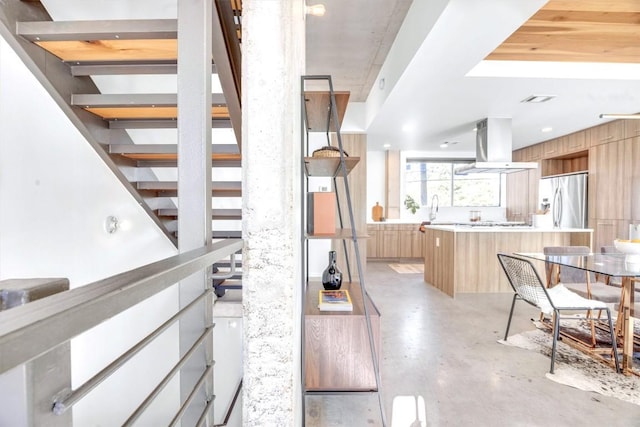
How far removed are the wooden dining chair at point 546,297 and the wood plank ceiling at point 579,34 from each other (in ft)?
6.24

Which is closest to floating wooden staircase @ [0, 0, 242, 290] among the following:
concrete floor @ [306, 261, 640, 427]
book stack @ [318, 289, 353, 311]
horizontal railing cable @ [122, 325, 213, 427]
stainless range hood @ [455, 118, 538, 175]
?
book stack @ [318, 289, 353, 311]

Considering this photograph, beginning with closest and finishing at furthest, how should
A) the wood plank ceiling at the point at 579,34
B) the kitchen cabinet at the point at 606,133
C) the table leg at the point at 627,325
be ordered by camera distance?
the table leg at the point at 627,325 < the wood plank ceiling at the point at 579,34 < the kitchen cabinet at the point at 606,133

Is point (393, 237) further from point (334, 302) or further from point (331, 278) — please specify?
point (334, 302)

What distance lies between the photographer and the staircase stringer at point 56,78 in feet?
4.89

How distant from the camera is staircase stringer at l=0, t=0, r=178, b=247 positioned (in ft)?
4.89

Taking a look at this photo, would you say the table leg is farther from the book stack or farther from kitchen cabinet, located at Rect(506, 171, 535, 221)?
kitchen cabinet, located at Rect(506, 171, 535, 221)

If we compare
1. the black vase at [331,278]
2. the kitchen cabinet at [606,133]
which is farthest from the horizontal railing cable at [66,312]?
the kitchen cabinet at [606,133]

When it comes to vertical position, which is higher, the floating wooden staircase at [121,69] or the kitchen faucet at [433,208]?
the floating wooden staircase at [121,69]

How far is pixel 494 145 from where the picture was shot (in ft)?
14.8

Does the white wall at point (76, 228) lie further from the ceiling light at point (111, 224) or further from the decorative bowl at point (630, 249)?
the decorative bowl at point (630, 249)

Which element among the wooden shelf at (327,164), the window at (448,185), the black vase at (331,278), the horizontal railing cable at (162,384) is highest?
the window at (448,185)

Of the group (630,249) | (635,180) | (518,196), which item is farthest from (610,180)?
(630,249)

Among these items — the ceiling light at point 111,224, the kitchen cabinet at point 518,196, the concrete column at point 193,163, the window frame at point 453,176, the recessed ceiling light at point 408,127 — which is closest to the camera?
the concrete column at point 193,163

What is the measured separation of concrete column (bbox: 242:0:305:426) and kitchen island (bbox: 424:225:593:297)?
366cm
